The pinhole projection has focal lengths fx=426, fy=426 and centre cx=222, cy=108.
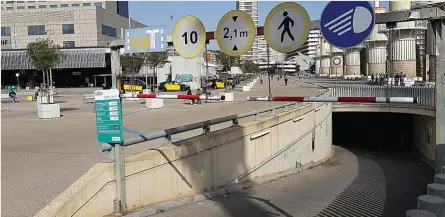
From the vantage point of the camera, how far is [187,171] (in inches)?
336

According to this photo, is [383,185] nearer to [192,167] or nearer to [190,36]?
[192,167]

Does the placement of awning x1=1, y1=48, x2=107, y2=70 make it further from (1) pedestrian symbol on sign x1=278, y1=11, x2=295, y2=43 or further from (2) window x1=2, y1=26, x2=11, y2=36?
(1) pedestrian symbol on sign x1=278, y1=11, x2=295, y2=43

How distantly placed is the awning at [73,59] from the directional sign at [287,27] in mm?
77869

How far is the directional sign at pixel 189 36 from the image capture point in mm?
7398

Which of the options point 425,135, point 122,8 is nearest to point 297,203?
point 425,135

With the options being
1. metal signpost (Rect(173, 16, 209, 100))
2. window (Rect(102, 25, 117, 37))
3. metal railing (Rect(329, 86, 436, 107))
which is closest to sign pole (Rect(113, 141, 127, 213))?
metal signpost (Rect(173, 16, 209, 100))

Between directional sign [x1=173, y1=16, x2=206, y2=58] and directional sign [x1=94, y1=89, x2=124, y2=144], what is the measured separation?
72.9 inches

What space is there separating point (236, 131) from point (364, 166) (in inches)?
604

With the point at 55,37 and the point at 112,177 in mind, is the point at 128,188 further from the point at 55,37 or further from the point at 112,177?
the point at 55,37

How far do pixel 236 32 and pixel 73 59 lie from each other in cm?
8037

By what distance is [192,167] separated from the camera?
8742 mm

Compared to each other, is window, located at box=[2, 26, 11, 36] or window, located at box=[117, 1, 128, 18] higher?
window, located at box=[117, 1, 128, 18]

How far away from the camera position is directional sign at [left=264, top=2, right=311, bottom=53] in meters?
6.40

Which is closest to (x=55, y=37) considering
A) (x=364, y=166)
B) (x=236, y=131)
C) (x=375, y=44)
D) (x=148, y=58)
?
(x=148, y=58)
